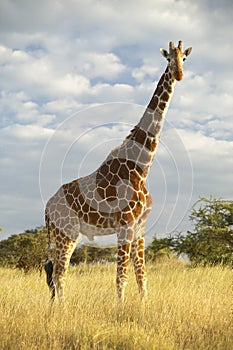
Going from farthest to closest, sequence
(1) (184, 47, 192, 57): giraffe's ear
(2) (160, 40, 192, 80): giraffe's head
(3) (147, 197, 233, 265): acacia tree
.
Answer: (3) (147, 197, 233, 265): acacia tree < (1) (184, 47, 192, 57): giraffe's ear < (2) (160, 40, 192, 80): giraffe's head

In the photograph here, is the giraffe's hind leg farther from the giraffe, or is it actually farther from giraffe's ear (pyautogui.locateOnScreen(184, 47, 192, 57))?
giraffe's ear (pyautogui.locateOnScreen(184, 47, 192, 57))

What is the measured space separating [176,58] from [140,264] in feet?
11.7

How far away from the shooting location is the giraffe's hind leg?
9016mm

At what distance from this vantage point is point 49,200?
980 centimetres

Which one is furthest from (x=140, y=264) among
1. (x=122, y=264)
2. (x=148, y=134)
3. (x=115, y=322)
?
(x=148, y=134)

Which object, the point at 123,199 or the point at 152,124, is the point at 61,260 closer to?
the point at 123,199

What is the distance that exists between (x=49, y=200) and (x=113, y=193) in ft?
5.78

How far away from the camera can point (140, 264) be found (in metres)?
8.73

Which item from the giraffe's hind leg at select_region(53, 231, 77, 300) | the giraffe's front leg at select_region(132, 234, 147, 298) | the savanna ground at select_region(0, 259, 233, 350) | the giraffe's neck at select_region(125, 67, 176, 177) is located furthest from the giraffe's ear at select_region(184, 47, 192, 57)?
the savanna ground at select_region(0, 259, 233, 350)

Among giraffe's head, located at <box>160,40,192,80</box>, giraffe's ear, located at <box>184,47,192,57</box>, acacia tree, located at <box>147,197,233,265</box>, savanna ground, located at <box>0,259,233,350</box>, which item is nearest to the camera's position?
savanna ground, located at <box>0,259,233,350</box>

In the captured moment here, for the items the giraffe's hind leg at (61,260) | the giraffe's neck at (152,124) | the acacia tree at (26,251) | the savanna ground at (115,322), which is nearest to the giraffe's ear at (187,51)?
the giraffe's neck at (152,124)

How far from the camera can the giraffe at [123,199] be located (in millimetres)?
8352

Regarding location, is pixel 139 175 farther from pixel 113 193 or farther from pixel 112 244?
pixel 112 244

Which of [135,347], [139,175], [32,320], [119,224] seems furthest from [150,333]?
[139,175]
